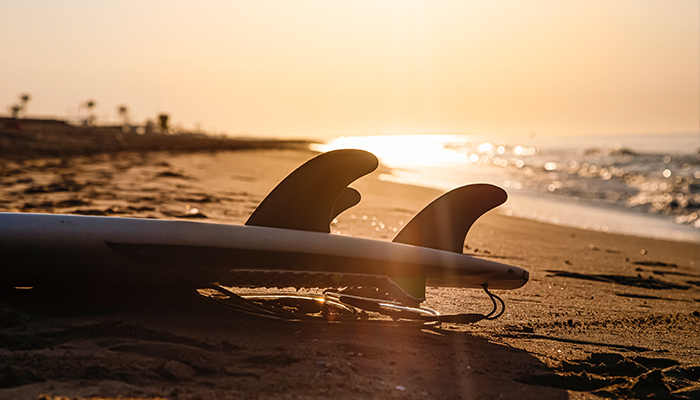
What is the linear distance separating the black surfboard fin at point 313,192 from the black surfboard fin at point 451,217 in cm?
56

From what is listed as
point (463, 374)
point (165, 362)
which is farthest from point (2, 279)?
point (463, 374)

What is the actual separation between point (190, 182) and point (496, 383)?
9.76 m

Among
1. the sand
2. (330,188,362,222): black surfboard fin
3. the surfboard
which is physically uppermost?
(330,188,362,222): black surfboard fin

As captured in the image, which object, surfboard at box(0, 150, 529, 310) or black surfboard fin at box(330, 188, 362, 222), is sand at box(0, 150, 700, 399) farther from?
black surfboard fin at box(330, 188, 362, 222)

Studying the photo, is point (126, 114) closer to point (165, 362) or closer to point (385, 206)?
point (385, 206)

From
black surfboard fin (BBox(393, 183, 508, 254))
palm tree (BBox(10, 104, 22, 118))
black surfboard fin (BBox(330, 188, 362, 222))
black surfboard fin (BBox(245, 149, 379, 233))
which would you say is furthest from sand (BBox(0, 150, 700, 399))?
palm tree (BBox(10, 104, 22, 118))

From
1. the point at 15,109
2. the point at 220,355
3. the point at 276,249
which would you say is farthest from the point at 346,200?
the point at 15,109

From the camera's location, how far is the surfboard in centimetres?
322

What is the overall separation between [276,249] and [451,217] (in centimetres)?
128

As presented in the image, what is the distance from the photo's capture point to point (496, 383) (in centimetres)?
271

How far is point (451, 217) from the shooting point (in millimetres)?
3939

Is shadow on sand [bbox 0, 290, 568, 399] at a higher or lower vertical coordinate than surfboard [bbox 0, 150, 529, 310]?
lower

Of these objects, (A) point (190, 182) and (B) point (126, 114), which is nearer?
(A) point (190, 182)

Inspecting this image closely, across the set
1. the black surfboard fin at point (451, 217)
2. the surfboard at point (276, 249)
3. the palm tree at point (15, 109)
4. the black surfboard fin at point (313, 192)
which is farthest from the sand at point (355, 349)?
the palm tree at point (15, 109)
